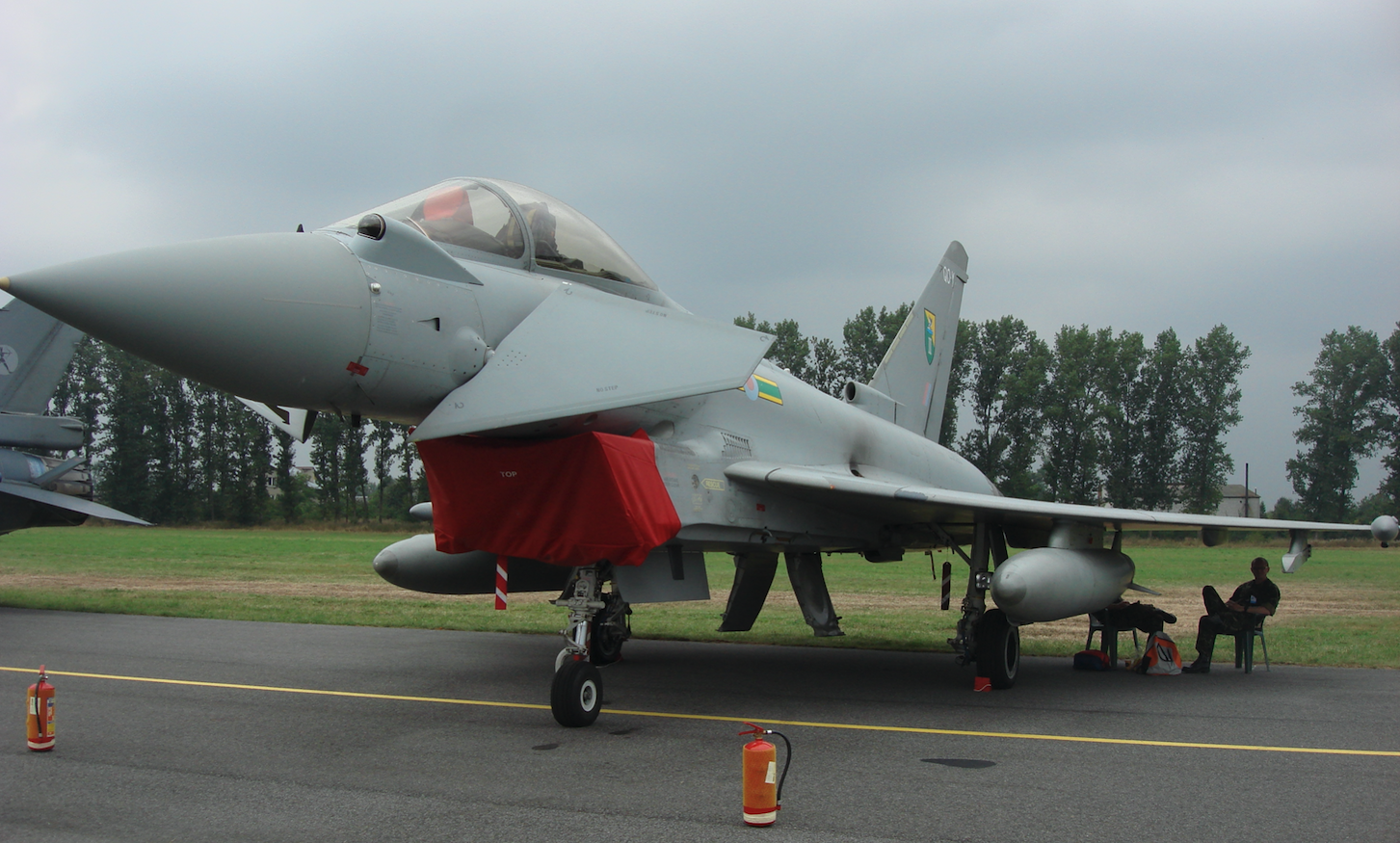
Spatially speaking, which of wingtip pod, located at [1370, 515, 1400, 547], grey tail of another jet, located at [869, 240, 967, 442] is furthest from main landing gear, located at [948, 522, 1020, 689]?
grey tail of another jet, located at [869, 240, 967, 442]

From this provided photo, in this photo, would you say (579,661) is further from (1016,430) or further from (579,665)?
(1016,430)

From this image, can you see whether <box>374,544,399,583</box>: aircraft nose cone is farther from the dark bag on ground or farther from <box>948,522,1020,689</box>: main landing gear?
the dark bag on ground

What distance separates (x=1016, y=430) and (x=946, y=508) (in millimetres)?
48955

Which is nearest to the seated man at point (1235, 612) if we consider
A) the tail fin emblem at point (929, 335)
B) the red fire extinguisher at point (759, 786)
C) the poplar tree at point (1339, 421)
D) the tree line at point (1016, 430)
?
the tail fin emblem at point (929, 335)

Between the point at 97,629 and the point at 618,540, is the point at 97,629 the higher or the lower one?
the lower one

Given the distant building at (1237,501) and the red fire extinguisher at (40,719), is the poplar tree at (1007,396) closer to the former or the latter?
the distant building at (1237,501)

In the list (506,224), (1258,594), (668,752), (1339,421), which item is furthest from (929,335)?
(1339,421)

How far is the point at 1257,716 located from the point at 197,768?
710cm

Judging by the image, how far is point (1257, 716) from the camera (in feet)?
24.1

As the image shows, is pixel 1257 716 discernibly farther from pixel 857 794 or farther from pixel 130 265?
pixel 130 265

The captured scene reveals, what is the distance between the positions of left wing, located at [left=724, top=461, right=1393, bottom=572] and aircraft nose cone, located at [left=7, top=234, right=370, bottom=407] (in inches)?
130

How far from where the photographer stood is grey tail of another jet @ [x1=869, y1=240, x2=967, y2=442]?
42.3 ft

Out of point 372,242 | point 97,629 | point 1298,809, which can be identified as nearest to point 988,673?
point 1298,809

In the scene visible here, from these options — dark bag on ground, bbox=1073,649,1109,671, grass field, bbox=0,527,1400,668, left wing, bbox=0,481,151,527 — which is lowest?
grass field, bbox=0,527,1400,668
